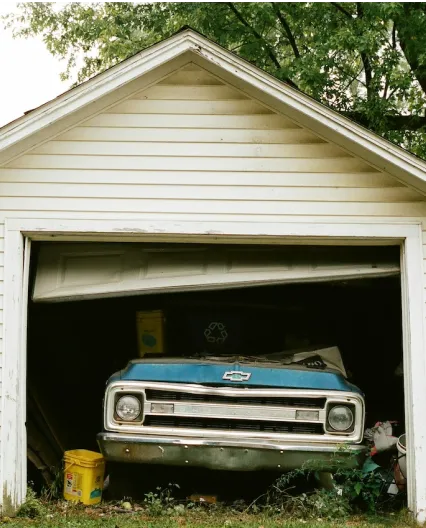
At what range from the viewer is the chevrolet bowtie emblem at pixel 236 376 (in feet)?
23.1

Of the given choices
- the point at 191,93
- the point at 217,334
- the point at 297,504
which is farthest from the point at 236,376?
the point at 191,93

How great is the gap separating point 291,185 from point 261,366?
1.68 metres

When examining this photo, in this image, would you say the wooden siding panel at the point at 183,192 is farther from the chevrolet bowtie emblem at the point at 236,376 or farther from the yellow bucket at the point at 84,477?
the yellow bucket at the point at 84,477

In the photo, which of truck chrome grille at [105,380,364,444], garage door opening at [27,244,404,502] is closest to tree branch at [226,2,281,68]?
garage door opening at [27,244,404,502]

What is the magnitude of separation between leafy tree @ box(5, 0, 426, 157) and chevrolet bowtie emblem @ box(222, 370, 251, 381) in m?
8.17

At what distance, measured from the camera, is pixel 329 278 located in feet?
25.5

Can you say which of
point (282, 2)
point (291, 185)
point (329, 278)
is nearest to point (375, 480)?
point (329, 278)

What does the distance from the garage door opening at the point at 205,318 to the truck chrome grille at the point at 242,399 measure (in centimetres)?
123

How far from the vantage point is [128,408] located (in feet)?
23.0

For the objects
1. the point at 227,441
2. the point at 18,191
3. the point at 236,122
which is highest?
the point at 236,122

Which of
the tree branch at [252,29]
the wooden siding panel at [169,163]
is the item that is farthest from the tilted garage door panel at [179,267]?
the tree branch at [252,29]

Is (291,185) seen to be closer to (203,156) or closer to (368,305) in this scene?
(203,156)

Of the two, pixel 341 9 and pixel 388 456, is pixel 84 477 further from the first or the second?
pixel 341 9

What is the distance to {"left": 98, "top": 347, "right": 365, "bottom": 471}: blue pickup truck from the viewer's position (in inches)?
267
